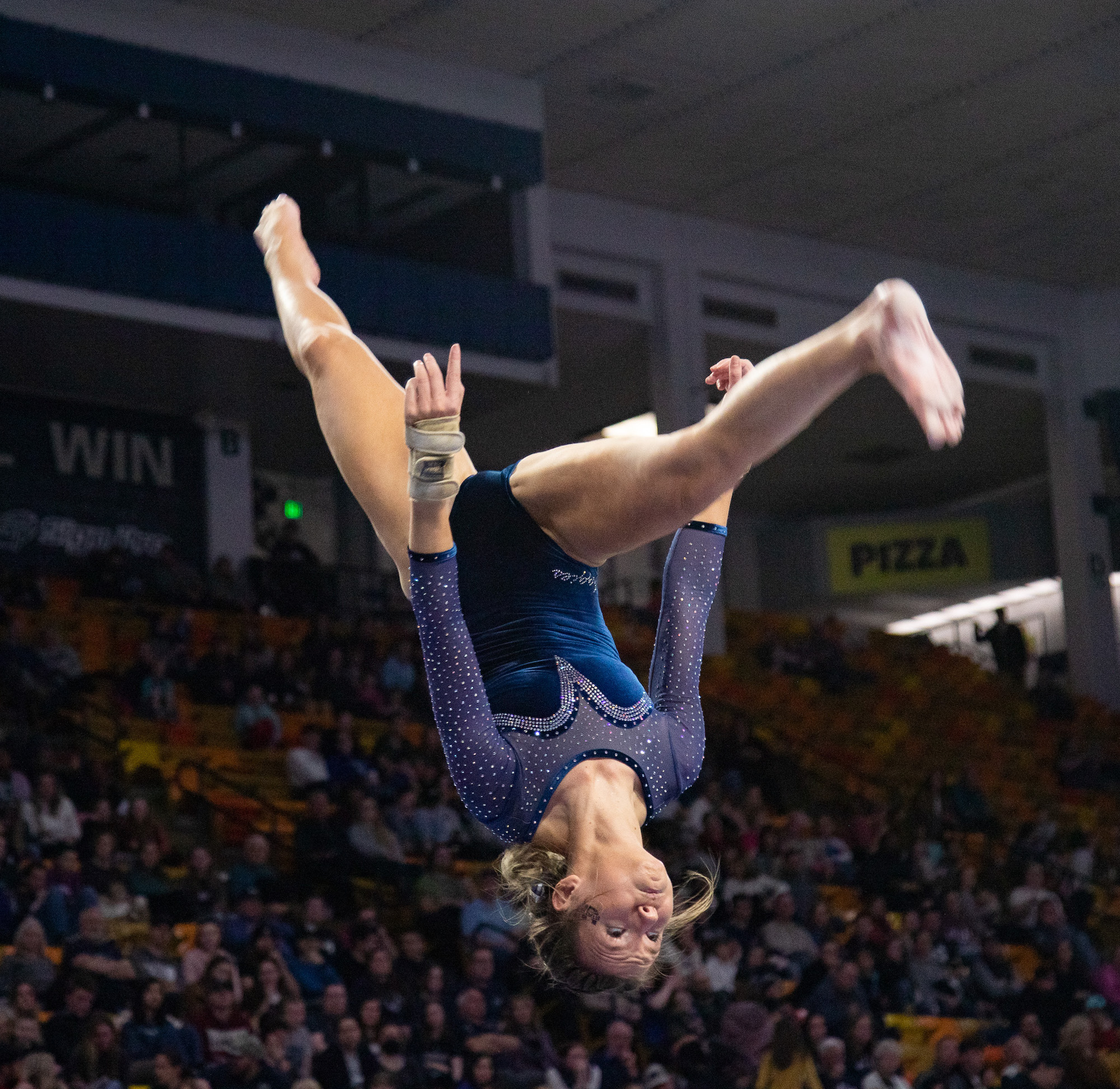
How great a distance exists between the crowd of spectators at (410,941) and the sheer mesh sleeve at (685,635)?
6.95 ft

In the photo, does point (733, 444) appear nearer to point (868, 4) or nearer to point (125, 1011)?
point (125, 1011)

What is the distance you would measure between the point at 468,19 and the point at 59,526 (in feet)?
19.2

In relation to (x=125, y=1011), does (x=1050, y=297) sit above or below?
above

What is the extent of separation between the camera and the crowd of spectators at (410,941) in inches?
340

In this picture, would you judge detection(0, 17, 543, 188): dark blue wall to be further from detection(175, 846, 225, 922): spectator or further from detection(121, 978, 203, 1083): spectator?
detection(121, 978, 203, 1083): spectator

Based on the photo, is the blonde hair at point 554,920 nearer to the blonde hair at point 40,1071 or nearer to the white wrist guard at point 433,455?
the white wrist guard at point 433,455

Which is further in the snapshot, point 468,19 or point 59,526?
point 59,526

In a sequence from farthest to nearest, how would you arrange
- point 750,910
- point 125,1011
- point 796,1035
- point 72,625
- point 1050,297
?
point 1050,297
point 72,625
point 750,910
point 796,1035
point 125,1011

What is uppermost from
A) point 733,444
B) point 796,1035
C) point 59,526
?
point 59,526

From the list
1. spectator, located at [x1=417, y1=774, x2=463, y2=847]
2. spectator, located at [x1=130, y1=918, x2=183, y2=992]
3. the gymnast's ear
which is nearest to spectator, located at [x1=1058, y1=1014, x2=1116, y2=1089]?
spectator, located at [x1=417, y1=774, x2=463, y2=847]

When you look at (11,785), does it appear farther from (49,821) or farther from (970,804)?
(970,804)

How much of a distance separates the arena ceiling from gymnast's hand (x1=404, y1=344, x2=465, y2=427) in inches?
431

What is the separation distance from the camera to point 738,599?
26688 mm

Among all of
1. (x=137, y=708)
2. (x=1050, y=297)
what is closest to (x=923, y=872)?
(x=137, y=708)
